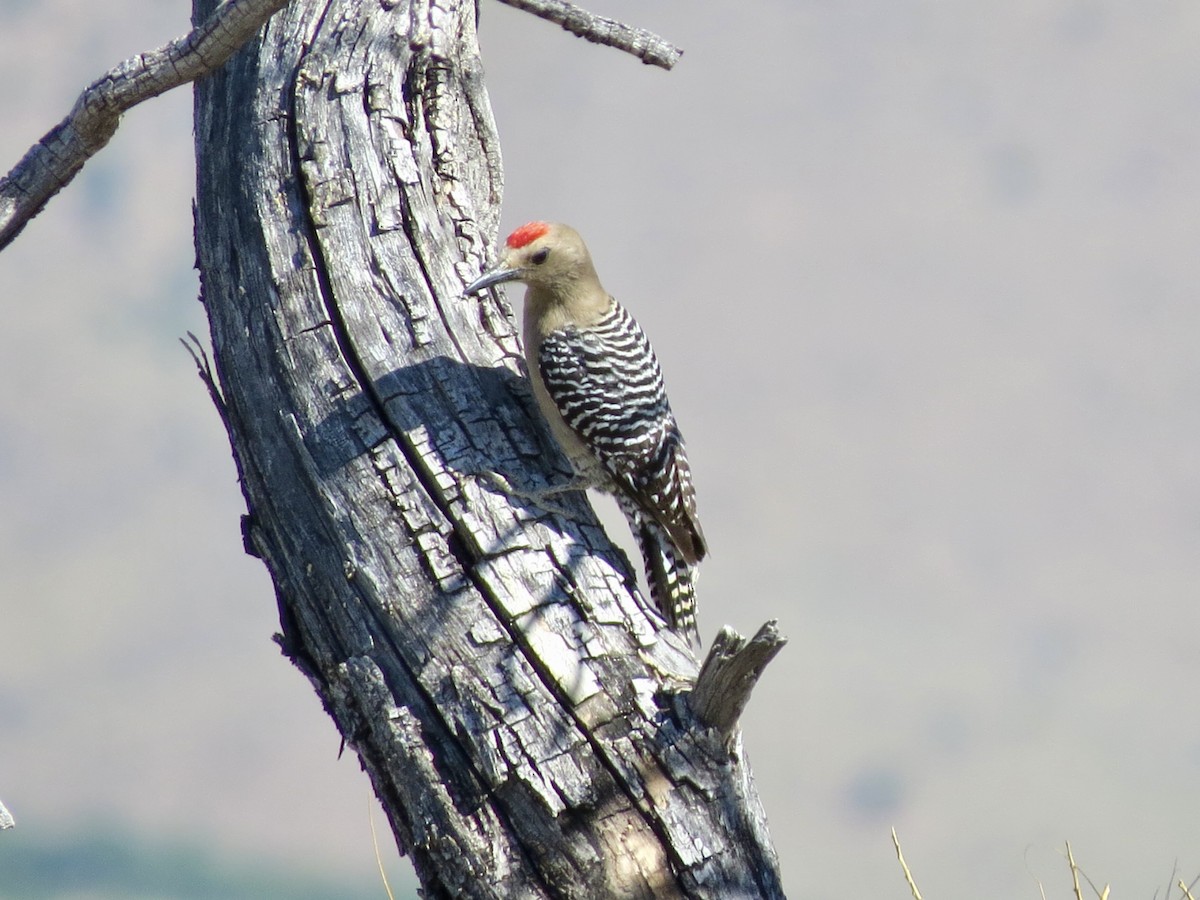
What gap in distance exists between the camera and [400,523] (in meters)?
3.78

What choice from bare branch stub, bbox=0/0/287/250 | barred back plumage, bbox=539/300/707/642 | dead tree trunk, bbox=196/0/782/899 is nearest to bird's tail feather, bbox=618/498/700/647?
barred back plumage, bbox=539/300/707/642

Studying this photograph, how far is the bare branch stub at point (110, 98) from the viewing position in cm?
326

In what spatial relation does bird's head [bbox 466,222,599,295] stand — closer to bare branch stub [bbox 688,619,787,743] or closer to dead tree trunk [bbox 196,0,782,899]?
dead tree trunk [bbox 196,0,782,899]

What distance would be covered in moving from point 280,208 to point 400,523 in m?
1.30

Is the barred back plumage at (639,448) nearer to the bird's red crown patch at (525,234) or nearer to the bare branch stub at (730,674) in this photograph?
the bird's red crown patch at (525,234)

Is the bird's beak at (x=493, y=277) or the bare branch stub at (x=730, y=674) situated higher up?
the bird's beak at (x=493, y=277)

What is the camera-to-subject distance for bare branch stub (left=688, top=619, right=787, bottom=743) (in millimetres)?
3070

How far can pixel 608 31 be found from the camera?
17.3 feet

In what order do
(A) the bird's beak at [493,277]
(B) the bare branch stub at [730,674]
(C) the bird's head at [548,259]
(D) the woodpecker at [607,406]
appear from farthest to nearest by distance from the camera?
(C) the bird's head at [548,259] < (D) the woodpecker at [607,406] < (A) the bird's beak at [493,277] < (B) the bare branch stub at [730,674]

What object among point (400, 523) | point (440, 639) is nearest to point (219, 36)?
point (400, 523)

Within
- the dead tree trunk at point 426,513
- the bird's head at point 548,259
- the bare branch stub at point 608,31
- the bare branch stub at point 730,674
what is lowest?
the bare branch stub at point 730,674

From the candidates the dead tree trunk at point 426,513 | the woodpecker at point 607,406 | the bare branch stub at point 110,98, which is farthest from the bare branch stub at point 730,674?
the bare branch stub at point 110,98

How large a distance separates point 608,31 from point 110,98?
7.98 ft

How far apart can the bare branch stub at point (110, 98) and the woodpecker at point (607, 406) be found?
52.7 inches
